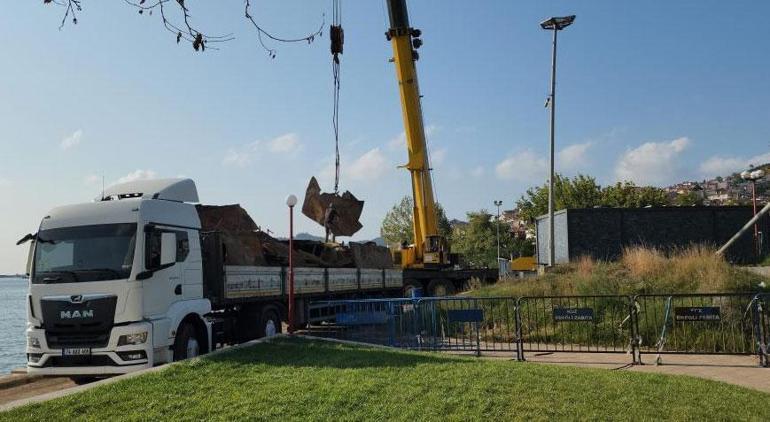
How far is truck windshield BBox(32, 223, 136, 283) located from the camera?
34.6 ft

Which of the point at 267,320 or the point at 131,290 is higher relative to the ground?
the point at 131,290

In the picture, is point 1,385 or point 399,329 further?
point 399,329

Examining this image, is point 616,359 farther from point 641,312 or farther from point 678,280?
point 678,280

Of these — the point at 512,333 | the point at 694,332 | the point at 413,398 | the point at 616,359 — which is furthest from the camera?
the point at 512,333

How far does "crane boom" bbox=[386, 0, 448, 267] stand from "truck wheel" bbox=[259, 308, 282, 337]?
11.1 meters

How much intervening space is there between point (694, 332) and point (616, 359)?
8.40 feet

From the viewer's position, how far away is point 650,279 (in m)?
17.6

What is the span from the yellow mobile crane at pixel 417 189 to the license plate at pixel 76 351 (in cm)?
1493

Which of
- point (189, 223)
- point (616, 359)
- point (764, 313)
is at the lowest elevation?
point (616, 359)

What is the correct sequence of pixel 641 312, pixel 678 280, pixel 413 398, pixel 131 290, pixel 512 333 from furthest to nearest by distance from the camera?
pixel 678 280, pixel 512 333, pixel 641 312, pixel 131 290, pixel 413 398

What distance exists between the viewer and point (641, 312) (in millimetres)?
14406

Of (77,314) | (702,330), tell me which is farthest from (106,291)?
(702,330)

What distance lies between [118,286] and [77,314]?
2.49 feet

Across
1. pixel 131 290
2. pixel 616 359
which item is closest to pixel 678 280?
pixel 616 359
